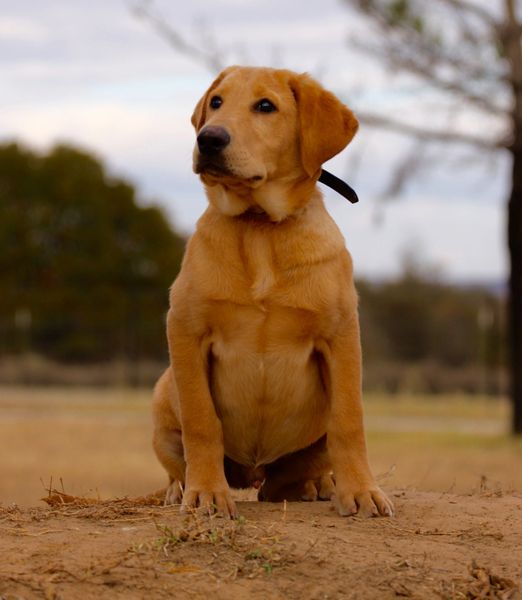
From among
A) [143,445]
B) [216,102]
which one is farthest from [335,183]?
[143,445]

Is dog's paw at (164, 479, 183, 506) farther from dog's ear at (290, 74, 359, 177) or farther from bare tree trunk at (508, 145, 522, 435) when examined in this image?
bare tree trunk at (508, 145, 522, 435)

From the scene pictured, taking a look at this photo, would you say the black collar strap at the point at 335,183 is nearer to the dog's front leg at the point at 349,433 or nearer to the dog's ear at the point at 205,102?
the dog's ear at the point at 205,102

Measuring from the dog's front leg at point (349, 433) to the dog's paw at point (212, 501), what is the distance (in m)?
0.51

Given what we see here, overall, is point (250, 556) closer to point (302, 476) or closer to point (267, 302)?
point (267, 302)

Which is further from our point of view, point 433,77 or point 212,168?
point 433,77

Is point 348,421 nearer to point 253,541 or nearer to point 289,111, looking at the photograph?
point 253,541

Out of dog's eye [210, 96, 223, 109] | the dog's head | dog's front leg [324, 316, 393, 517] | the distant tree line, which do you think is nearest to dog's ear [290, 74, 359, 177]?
the dog's head

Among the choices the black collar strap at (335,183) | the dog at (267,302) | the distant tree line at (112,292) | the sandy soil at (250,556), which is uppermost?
the distant tree line at (112,292)

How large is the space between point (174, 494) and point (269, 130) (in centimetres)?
191

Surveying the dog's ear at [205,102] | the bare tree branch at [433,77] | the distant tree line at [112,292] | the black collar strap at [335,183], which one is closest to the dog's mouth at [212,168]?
the dog's ear at [205,102]

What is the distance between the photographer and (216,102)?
574 centimetres

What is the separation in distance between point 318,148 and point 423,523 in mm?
1780

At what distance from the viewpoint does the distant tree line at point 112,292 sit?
32688mm

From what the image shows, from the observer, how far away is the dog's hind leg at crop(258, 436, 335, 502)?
621 cm
